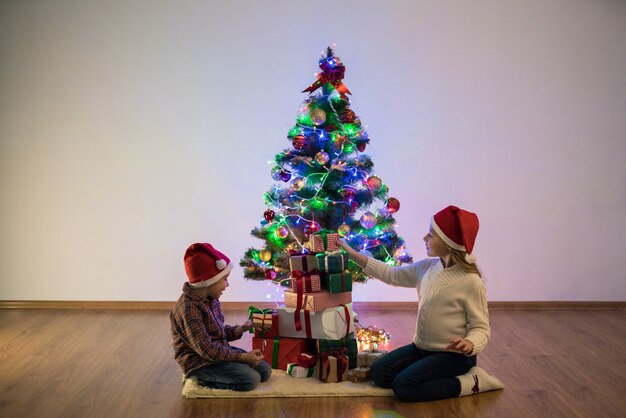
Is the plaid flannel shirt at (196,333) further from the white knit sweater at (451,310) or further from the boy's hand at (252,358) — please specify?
the white knit sweater at (451,310)

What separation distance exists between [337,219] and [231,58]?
163cm

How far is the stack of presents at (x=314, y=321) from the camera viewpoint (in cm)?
379

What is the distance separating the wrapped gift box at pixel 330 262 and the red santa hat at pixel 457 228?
568 millimetres

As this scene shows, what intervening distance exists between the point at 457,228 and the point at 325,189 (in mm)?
978

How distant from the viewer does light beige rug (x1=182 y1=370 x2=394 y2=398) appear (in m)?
3.53

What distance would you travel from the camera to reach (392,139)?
5.26 meters

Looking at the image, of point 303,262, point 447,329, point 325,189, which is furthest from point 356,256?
point 447,329

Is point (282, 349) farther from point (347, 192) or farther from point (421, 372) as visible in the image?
point (347, 192)

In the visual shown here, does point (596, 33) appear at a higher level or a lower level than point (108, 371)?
higher

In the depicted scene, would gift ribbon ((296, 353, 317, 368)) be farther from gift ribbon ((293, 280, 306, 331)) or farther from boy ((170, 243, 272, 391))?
boy ((170, 243, 272, 391))

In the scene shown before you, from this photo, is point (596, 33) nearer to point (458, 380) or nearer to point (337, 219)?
point (337, 219)

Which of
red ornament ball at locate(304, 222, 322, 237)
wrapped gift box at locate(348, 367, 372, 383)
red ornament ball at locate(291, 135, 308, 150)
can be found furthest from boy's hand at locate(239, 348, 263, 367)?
red ornament ball at locate(291, 135, 308, 150)

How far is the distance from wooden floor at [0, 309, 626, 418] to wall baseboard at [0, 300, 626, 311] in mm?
85

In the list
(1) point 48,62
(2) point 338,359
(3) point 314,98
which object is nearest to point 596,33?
(3) point 314,98
